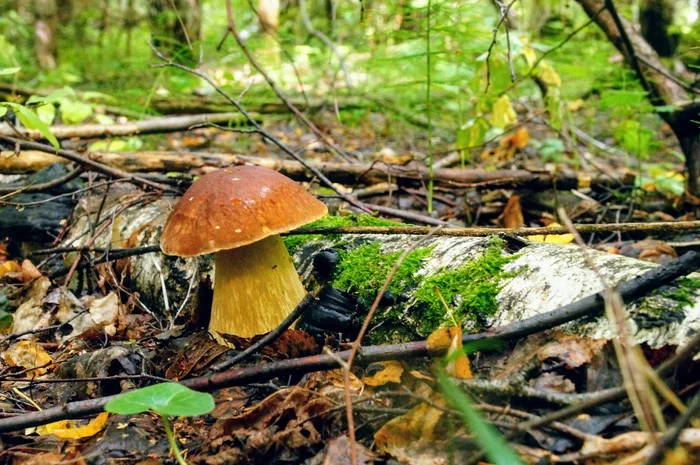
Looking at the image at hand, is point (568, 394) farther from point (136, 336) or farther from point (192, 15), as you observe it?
point (192, 15)

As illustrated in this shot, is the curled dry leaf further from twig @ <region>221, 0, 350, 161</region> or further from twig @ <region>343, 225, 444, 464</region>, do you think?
twig @ <region>221, 0, 350, 161</region>

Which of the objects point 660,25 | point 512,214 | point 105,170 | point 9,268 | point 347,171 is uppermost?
point 660,25

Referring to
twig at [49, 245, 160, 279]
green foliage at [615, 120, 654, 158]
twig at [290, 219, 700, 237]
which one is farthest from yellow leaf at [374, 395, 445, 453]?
green foliage at [615, 120, 654, 158]

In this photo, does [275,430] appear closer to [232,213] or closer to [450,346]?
[450,346]

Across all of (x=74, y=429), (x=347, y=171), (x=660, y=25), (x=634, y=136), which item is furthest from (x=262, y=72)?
(x=660, y=25)

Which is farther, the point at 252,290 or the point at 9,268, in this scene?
the point at 9,268

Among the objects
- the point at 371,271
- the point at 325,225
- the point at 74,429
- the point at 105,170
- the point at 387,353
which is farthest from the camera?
the point at 105,170

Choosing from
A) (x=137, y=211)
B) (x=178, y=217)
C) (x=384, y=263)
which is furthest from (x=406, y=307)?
(x=137, y=211)
